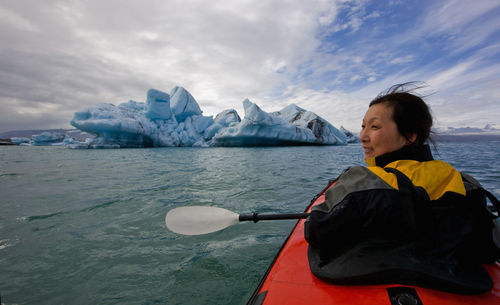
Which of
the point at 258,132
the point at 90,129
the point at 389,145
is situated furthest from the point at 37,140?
the point at 389,145

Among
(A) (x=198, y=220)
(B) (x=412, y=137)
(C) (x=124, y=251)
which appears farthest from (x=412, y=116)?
(C) (x=124, y=251)

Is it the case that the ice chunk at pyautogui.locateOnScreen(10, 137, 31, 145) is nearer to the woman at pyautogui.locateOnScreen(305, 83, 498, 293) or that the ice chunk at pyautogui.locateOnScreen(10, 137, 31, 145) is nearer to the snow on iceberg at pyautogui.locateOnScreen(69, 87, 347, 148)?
the snow on iceberg at pyautogui.locateOnScreen(69, 87, 347, 148)

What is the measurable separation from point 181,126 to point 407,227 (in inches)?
1081

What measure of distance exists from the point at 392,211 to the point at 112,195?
418 cm

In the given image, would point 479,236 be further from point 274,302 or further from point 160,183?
point 160,183

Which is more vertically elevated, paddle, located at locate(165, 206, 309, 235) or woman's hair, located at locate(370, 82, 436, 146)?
woman's hair, located at locate(370, 82, 436, 146)

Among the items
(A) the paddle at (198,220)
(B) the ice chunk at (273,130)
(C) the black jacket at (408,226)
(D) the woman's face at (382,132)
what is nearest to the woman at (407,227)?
(C) the black jacket at (408,226)

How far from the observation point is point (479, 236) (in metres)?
0.89

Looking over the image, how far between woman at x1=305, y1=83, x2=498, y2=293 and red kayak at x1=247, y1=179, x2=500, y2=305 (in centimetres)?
3

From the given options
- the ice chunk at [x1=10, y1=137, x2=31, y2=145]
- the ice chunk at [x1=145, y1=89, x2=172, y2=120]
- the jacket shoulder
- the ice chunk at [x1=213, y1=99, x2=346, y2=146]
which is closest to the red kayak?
the jacket shoulder

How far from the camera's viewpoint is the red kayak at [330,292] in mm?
752

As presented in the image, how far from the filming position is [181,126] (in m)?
26.5

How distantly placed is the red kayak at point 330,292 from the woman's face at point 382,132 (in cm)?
57

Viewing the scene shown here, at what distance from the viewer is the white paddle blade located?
1.88m
